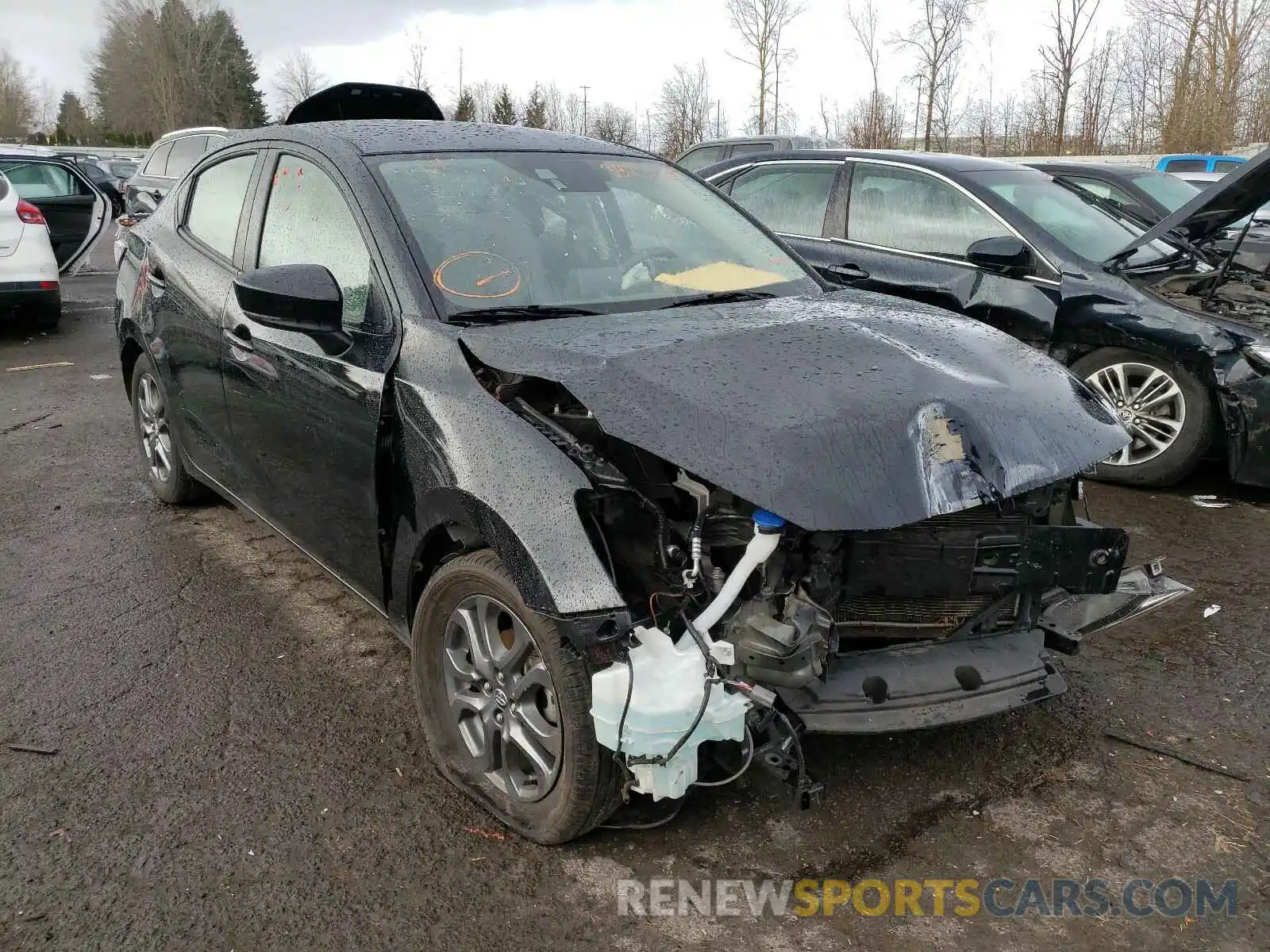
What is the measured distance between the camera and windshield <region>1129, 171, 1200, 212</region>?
9086mm

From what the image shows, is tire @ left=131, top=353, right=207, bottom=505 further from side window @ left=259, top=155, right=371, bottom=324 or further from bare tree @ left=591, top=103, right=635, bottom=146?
bare tree @ left=591, top=103, right=635, bottom=146

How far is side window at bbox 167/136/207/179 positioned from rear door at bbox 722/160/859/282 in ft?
30.6

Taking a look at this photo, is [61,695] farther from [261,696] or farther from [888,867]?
[888,867]

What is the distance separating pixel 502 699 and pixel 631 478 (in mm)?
705

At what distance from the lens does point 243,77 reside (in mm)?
61969

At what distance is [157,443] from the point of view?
196 inches

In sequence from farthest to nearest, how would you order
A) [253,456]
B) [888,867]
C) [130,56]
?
[130,56], [253,456], [888,867]

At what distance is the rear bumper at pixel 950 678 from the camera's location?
92.8 inches

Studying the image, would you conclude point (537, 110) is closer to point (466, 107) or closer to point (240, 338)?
point (466, 107)

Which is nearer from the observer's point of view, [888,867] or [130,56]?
[888,867]

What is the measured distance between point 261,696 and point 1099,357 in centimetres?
465

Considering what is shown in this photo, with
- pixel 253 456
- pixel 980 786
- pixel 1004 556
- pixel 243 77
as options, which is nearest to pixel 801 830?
pixel 980 786

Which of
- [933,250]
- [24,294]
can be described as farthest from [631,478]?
[24,294]

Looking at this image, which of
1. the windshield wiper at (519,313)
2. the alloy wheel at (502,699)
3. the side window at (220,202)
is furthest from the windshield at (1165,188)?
the alloy wheel at (502,699)
